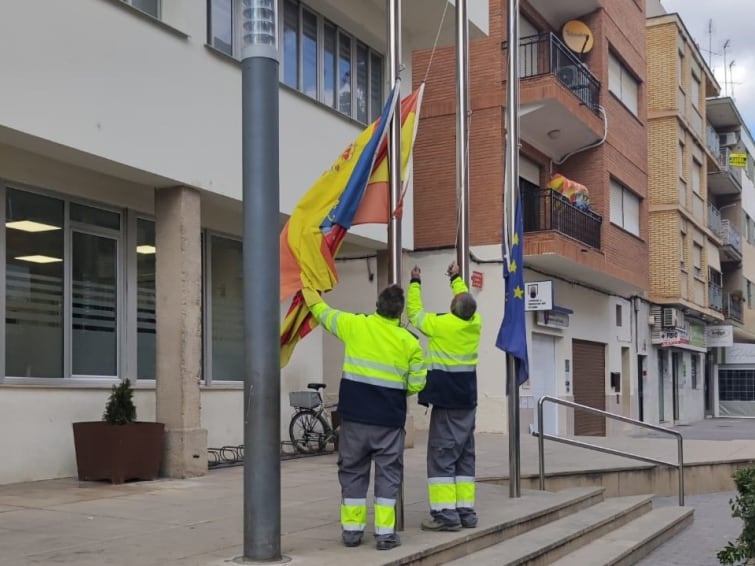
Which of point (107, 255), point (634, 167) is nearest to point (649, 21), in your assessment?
point (634, 167)

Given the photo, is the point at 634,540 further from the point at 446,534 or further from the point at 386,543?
the point at 386,543

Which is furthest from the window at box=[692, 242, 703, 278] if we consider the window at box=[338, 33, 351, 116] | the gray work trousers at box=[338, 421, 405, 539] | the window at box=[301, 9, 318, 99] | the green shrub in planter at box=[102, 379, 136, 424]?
the gray work trousers at box=[338, 421, 405, 539]

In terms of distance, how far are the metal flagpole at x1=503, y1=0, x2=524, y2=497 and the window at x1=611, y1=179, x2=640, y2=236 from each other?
49.2 feet

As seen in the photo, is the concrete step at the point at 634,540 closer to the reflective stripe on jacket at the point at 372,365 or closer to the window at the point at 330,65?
the reflective stripe on jacket at the point at 372,365

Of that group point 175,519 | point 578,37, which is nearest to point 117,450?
point 175,519

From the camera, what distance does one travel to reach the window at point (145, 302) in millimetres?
11852

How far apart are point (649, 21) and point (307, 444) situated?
23.8 meters

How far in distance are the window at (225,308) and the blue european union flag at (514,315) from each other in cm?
515

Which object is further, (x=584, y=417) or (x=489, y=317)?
(x=584, y=417)

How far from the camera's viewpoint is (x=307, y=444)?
1381 cm

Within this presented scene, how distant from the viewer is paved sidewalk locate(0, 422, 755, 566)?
6059mm

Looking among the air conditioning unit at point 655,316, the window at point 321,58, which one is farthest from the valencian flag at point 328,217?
the air conditioning unit at point 655,316

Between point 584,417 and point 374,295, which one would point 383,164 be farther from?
point 584,417

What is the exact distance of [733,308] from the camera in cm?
4303
